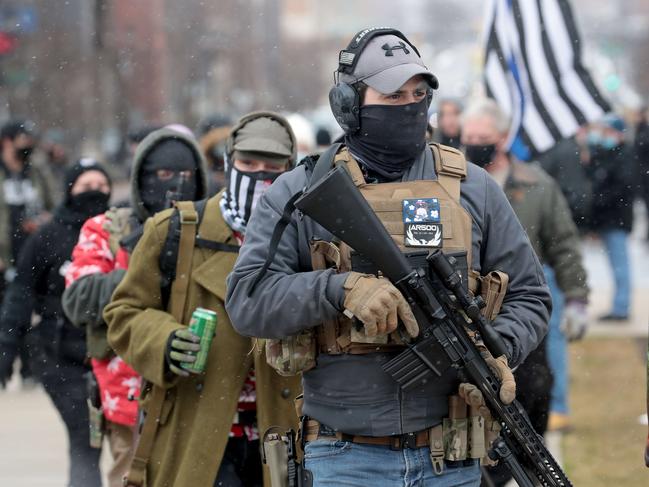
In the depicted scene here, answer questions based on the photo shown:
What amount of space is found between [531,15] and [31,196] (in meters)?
5.14

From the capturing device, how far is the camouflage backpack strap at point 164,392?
4.83 m

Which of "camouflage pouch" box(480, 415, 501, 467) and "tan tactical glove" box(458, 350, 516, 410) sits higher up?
"tan tactical glove" box(458, 350, 516, 410)

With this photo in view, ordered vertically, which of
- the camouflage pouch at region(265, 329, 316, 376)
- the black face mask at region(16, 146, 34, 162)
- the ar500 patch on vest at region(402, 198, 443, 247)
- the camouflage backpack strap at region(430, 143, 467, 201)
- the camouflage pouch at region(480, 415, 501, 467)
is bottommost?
the camouflage pouch at region(480, 415, 501, 467)

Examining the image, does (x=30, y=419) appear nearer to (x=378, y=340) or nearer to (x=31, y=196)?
(x=31, y=196)

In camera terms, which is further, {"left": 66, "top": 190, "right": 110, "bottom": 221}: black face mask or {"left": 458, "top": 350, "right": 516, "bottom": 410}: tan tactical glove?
{"left": 66, "top": 190, "right": 110, "bottom": 221}: black face mask

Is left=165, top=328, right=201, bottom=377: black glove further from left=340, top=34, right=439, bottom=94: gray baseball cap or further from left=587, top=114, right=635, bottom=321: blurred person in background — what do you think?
left=587, top=114, right=635, bottom=321: blurred person in background

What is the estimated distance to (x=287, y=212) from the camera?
3.79m

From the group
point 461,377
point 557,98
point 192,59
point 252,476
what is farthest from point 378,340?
point 192,59

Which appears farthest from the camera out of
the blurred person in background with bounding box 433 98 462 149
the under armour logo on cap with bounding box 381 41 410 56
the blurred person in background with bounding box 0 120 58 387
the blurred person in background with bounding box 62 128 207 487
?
the blurred person in background with bounding box 0 120 58 387

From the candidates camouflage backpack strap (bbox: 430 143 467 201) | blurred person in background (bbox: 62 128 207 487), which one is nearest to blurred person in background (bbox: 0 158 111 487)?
blurred person in background (bbox: 62 128 207 487)

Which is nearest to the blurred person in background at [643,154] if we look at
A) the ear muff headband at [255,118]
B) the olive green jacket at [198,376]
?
the ear muff headband at [255,118]

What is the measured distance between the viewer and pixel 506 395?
12.1 ft

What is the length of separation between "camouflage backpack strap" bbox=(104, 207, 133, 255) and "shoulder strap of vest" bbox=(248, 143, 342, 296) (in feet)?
6.63

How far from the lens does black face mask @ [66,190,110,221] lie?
6.95 m
